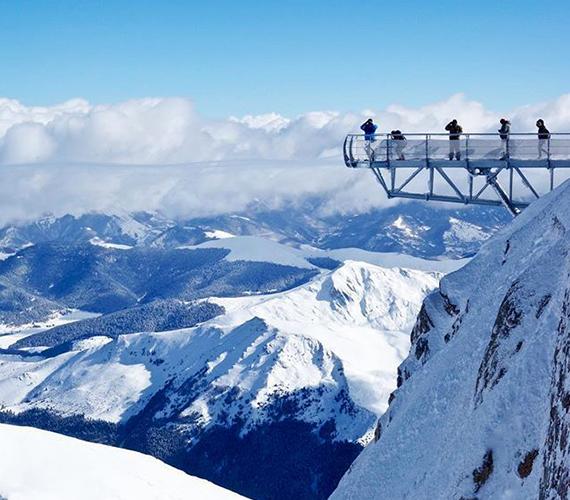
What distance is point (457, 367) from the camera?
4584 centimetres

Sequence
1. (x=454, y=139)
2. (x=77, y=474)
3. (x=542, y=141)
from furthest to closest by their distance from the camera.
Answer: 1. (x=77, y=474)
2. (x=454, y=139)
3. (x=542, y=141)

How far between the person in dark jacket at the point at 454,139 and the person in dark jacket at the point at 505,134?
272 cm

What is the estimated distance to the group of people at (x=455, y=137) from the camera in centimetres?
5633

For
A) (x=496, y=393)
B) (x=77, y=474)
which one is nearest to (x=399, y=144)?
(x=496, y=393)

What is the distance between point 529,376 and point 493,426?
7.63 ft

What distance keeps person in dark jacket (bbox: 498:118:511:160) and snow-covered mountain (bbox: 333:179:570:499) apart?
3.81m

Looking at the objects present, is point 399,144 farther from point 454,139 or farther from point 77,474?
point 77,474

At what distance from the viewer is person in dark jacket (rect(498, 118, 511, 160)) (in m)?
56.8

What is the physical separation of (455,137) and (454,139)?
244 mm

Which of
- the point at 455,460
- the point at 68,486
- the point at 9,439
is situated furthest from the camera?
the point at 9,439

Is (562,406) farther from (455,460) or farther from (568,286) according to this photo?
(455,460)

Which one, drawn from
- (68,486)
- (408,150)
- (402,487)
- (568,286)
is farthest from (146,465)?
(568,286)

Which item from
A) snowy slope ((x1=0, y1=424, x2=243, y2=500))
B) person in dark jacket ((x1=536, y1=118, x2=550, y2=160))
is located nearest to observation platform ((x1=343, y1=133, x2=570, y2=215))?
person in dark jacket ((x1=536, y1=118, x2=550, y2=160))

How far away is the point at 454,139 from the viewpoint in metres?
59.9
